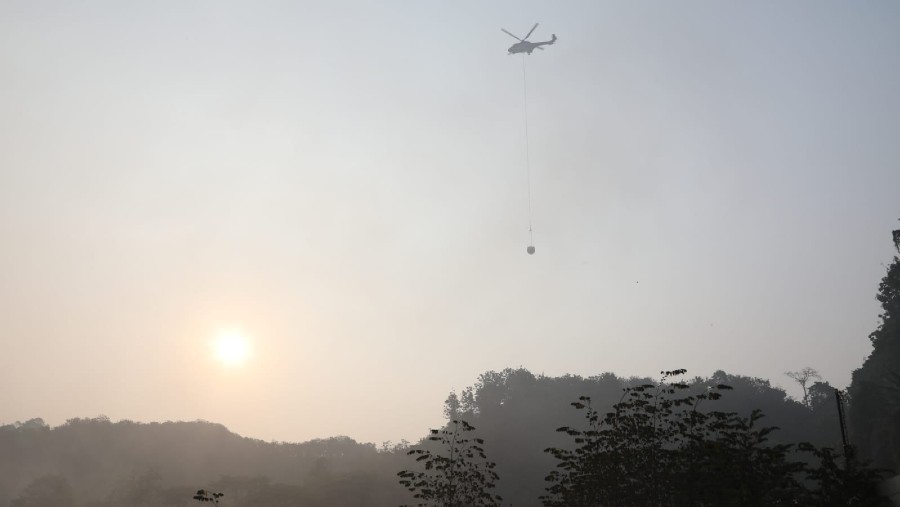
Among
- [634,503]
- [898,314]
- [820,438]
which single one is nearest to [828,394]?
[820,438]

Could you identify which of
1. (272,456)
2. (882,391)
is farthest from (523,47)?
(272,456)

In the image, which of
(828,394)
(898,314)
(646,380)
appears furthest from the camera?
(646,380)

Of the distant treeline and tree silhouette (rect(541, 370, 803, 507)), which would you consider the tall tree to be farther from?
tree silhouette (rect(541, 370, 803, 507))

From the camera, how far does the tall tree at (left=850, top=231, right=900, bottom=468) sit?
81.9 m

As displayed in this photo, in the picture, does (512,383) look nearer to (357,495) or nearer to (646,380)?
(646,380)

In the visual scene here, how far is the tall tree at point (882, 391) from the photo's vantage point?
81.9 m

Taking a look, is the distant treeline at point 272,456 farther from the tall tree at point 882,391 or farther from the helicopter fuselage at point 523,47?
the helicopter fuselage at point 523,47

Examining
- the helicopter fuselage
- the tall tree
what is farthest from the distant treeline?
the helicopter fuselage

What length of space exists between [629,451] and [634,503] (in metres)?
2.59

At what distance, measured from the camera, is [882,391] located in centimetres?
8744

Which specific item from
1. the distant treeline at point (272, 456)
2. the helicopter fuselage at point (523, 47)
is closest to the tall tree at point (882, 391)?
the distant treeline at point (272, 456)

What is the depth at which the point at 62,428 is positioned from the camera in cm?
12600

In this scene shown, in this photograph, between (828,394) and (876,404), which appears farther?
(828,394)

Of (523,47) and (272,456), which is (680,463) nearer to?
(523,47)
